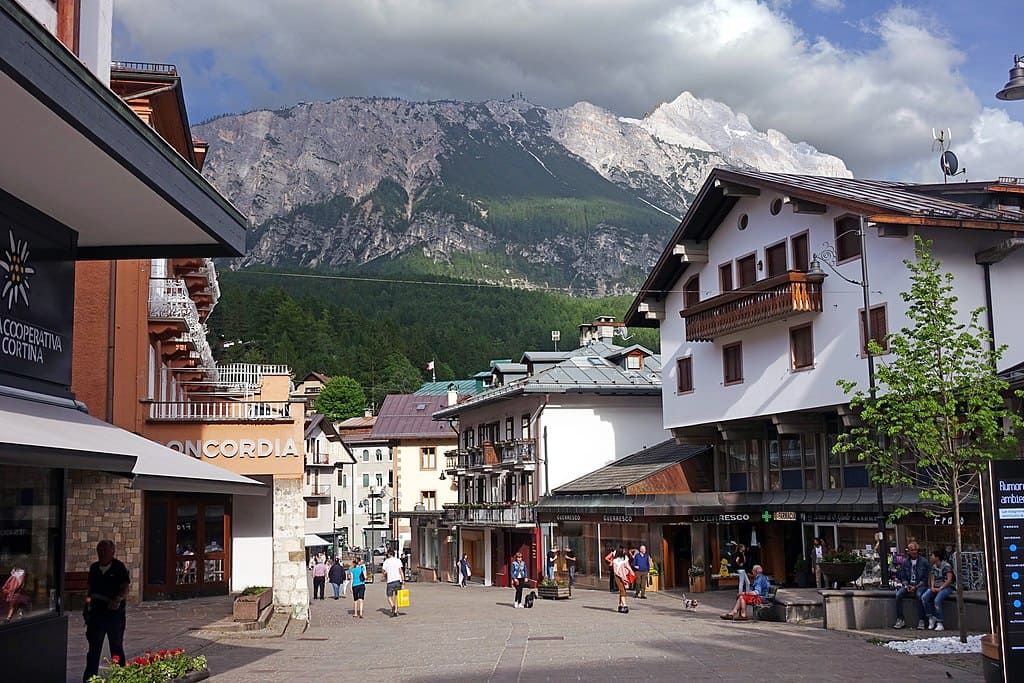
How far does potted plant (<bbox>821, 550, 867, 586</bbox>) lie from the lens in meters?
24.1

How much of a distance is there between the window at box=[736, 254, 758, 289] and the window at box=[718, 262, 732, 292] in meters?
0.56

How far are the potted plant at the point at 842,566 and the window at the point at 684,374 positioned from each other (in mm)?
13706

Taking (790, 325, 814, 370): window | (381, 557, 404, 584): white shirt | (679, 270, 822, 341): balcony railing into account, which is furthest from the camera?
(790, 325, 814, 370): window

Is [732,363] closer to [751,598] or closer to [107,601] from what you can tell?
[751,598]

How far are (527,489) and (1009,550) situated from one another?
39666 mm

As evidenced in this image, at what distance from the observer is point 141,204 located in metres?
10.9

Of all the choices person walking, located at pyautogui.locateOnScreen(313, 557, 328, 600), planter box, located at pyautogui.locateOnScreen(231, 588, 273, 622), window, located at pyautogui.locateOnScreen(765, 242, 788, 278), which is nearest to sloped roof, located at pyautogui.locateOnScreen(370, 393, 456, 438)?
person walking, located at pyautogui.locateOnScreen(313, 557, 328, 600)

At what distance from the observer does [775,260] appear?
3403 centimetres

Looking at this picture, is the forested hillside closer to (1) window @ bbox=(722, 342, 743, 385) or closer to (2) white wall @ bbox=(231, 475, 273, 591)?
(1) window @ bbox=(722, 342, 743, 385)

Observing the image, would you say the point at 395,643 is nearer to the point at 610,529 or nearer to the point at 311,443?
the point at 610,529

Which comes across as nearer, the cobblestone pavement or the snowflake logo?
the snowflake logo

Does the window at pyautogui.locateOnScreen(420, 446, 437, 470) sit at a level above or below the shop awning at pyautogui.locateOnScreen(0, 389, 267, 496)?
above

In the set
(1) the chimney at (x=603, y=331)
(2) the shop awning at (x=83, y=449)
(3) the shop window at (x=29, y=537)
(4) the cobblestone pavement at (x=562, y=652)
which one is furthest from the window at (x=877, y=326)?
(1) the chimney at (x=603, y=331)

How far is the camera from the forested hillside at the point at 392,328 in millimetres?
139500
